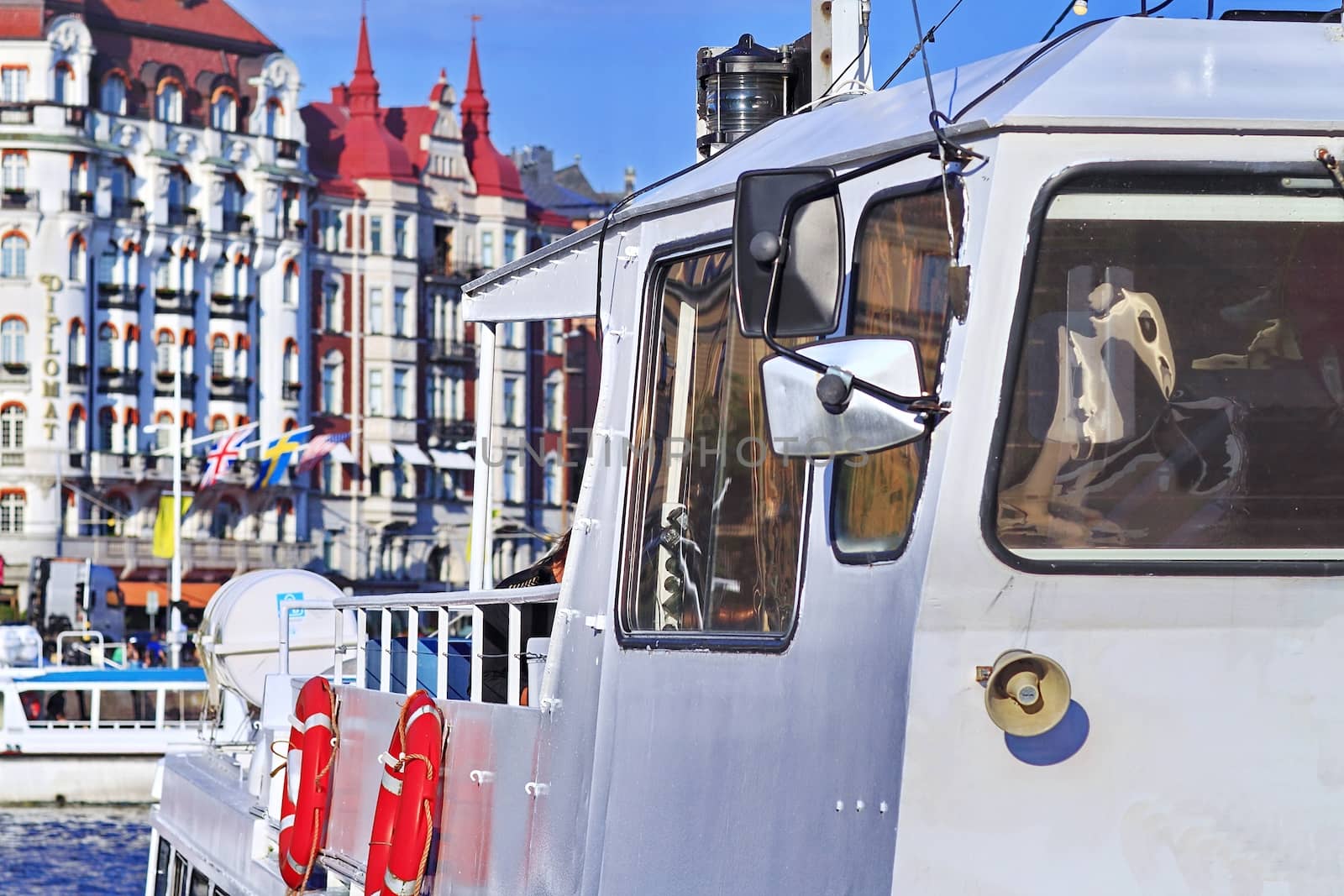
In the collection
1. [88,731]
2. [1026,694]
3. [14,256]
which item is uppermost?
[14,256]

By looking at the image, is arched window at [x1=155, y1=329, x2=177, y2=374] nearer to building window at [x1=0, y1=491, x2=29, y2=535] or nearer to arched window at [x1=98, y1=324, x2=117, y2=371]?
arched window at [x1=98, y1=324, x2=117, y2=371]

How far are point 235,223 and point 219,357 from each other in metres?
5.33

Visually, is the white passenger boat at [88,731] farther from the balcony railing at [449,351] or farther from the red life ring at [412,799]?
the balcony railing at [449,351]

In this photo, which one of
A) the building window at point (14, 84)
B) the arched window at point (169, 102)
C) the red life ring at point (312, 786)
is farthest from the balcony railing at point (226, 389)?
the red life ring at point (312, 786)

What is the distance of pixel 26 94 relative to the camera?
261 ft

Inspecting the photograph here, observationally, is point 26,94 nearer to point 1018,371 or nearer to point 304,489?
point 304,489

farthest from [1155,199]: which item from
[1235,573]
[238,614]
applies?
[238,614]

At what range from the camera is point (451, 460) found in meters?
94.8

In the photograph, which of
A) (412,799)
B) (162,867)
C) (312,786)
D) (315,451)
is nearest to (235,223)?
(315,451)

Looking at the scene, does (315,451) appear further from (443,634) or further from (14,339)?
(443,634)

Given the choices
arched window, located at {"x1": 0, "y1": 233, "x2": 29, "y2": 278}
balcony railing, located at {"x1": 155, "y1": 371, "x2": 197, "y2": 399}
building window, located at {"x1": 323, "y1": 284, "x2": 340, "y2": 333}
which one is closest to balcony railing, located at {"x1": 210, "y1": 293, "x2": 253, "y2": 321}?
balcony railing, located at {"x1": 155, "y1": 371, "x2": 197, "y2": 399}

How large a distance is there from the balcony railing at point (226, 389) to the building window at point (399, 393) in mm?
9484

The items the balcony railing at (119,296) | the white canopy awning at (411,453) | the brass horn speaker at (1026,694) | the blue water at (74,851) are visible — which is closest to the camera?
the brass horn speaker at (1026,694)

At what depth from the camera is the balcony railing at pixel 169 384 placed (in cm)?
8231
